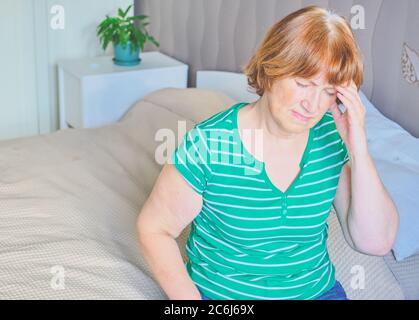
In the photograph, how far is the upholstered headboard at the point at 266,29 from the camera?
1.85 meters

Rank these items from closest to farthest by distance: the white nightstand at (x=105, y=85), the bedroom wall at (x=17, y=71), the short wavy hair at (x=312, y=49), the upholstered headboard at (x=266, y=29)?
the short wavy hair at (x=312, y=49)
the upholstered headboard at (x=266, y=29)
the white nightstand at (x=105, y=85)
the bedroom wall at (x=17, y=71)

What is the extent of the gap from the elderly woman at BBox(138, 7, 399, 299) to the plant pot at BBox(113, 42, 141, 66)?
67.3 inches

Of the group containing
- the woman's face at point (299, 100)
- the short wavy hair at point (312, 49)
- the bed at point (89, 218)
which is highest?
the short wavy hair at point (312, 49)

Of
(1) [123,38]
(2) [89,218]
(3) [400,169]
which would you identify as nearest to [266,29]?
(1) [123,38]

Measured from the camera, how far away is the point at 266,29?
7.95 ft

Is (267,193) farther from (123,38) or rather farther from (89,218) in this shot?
(123,38)

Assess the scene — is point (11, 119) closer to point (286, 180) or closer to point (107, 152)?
point (107, 152)

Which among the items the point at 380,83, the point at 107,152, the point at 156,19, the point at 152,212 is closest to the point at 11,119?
the point at 156,19

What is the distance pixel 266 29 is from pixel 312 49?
1.40 meters

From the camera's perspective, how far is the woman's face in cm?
109

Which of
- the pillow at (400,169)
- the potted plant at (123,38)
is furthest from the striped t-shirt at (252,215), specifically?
the potted plant at (123,38)

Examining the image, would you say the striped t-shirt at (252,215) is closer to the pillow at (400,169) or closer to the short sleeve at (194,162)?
the short sleeve at (194,162)

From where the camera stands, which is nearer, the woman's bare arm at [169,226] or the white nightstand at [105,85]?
the woman's bare arm at [169,226]

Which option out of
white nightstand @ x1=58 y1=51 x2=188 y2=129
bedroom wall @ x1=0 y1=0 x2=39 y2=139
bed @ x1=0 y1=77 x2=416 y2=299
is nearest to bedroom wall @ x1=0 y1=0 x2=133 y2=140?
bedroom wall @ x1=0 y1=0 x2=39 y2=139
